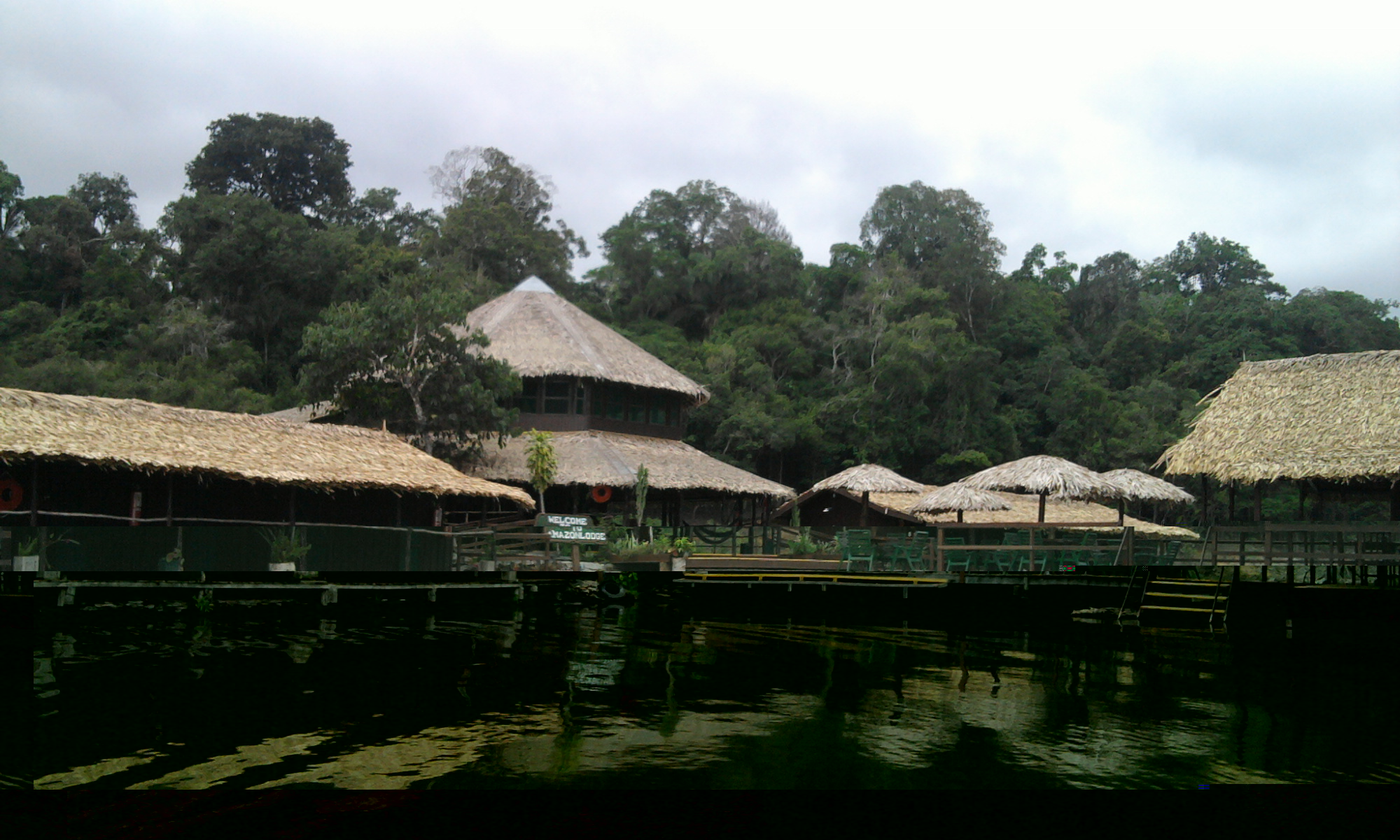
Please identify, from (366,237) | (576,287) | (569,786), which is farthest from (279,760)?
(576,287)

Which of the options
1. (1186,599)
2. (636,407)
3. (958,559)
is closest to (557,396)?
(636,407)

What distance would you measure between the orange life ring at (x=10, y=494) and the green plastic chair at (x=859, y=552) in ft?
48.1

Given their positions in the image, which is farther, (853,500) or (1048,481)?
(853,500)

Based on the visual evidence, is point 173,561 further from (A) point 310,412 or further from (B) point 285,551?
(A) point 310,412

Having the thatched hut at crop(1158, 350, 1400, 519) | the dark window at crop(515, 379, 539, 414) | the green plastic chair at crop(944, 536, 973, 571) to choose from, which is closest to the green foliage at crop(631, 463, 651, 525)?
the dark window at crop(515, 379, 539, 414)

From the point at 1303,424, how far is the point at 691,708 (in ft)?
49.8

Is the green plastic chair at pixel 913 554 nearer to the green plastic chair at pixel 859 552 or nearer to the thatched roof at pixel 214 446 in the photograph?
the green plastic chair at pixel 859 552

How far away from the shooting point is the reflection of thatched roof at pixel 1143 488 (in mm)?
25219

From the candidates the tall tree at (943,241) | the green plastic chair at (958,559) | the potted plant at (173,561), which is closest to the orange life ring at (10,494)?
the potted plant at (173,561)

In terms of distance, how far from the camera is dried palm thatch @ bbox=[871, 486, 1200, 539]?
29.2m

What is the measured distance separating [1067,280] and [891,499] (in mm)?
29983

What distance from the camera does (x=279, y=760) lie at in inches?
332

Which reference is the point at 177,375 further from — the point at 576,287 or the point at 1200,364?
the point at 1200,364

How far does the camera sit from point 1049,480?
24250 millimetres
